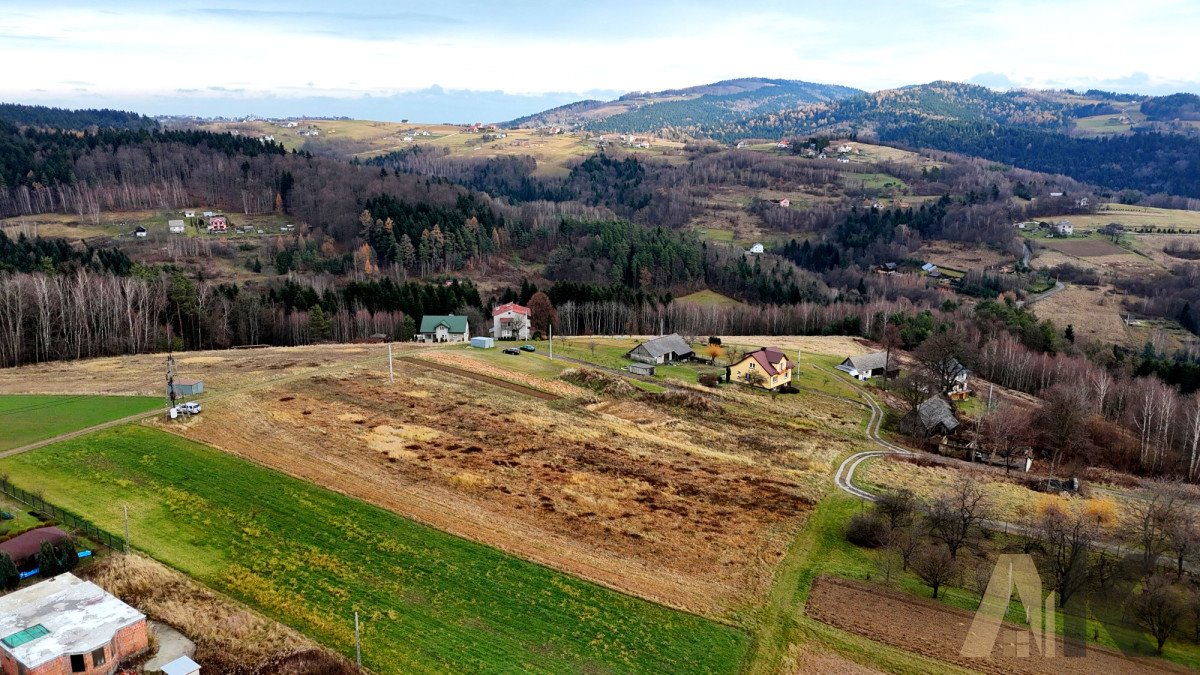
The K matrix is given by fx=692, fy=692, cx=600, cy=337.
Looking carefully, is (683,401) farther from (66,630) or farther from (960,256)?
(960,256)

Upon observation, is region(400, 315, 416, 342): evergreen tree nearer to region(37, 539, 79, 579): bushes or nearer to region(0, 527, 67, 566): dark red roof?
region(0, 527, 67, 566): dark red roof

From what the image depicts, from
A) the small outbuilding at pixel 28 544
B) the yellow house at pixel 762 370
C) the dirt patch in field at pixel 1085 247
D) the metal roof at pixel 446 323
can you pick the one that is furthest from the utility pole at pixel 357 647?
the dirt patch in field at pixel 1085 247

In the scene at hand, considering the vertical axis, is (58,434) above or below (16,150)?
below

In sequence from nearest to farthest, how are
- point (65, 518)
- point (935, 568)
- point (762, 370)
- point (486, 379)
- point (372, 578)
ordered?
1. point (372, 578)
2. point (935, 568)
3. point (65, 518)
4. point (486, 379)
5. point (762, 370)

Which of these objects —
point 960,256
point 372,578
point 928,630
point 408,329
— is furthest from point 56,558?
point 960,256

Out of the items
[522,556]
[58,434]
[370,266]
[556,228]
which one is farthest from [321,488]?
[556,228]

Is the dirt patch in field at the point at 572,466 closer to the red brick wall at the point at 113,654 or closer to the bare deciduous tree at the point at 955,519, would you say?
the bare deciduous tree at the point at 955,519

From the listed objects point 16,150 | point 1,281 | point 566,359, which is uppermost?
point 16,150

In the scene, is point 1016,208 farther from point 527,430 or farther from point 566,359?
point 527,430
